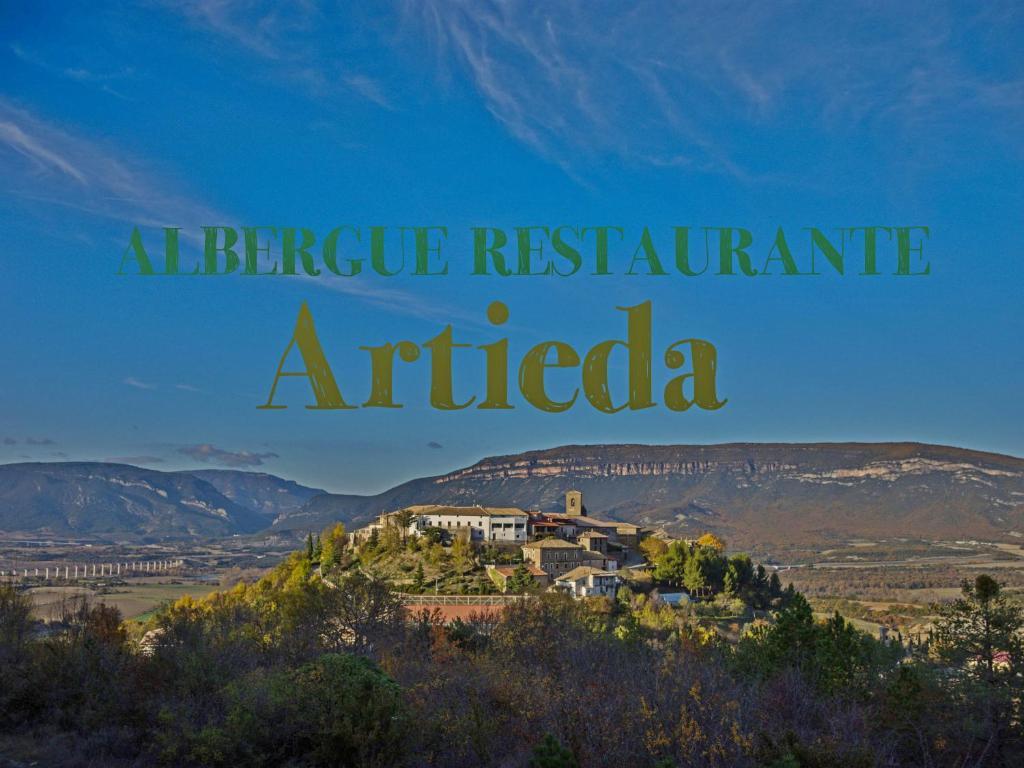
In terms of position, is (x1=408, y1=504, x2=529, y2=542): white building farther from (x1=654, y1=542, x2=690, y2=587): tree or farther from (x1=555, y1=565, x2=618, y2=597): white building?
(x1=555, y1=565, x2=618, y2=597): white building

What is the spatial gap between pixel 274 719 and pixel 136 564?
15263cm

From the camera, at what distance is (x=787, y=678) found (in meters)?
21.0

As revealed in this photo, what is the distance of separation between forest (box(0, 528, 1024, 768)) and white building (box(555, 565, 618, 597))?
28.4 metres

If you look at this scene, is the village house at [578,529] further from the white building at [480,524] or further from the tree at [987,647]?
the tree at [987,647]

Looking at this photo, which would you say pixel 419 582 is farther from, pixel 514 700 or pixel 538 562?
pixel 514 700

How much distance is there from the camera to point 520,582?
56500 mm

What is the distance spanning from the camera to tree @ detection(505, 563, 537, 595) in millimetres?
54938

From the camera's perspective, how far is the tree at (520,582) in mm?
54938

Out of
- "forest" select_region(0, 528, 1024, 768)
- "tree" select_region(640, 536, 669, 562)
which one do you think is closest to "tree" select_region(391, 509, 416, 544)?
"tree" select_region(640, 536, 669, 562)

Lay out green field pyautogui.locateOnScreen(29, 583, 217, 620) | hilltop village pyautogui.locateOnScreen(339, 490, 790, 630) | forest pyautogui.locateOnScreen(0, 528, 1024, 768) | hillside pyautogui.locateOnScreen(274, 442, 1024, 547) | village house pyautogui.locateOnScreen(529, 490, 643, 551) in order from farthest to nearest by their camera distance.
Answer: hillside pyautogui.locateOnScreen(274, 442, 1024, 547), green field pyautogui.locateOnScreen(29, 583, 217, 620), village house pyautogui.locateOnScreen(529, 490, 643, 551), hilltop village pyautogui.locateOnScreen(339, 490, 790, 630), forest pyautogui.locateOnScreen(0, 528, 1024, 768)

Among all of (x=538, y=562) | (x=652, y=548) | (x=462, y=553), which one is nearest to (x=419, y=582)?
(x=462, y=553)

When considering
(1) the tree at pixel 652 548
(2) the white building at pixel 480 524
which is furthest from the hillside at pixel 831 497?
(2) the white building at pixel 480 524

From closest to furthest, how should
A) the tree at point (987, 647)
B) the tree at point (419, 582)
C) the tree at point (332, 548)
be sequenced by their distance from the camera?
the tree at point (987, 647)
the tree at point (419, 582)
the tree at point (332, 548)

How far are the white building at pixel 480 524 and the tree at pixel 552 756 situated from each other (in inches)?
2246
